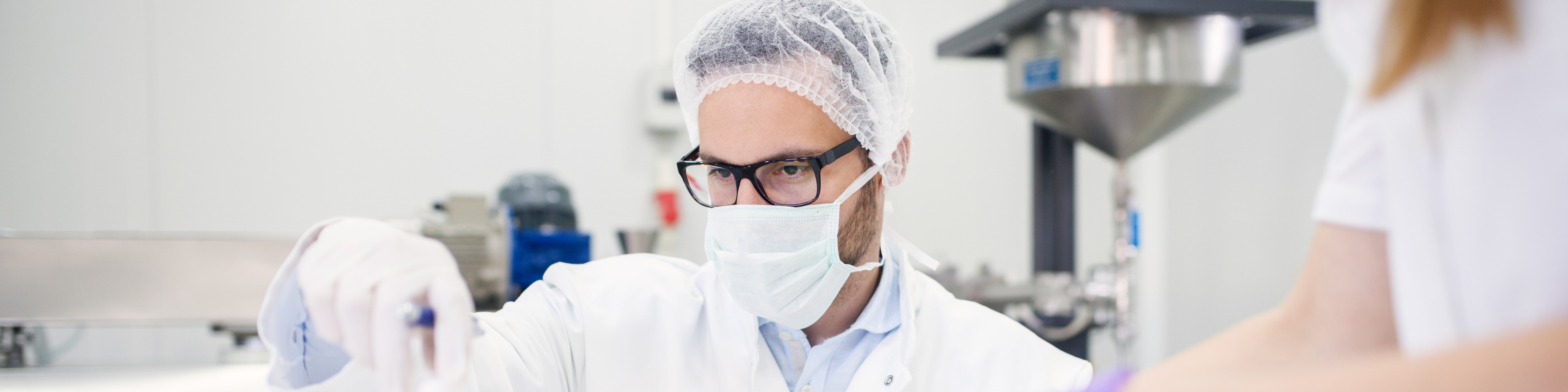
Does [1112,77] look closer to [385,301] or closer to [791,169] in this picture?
[791,169]

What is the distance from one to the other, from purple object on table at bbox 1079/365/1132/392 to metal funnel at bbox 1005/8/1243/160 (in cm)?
126

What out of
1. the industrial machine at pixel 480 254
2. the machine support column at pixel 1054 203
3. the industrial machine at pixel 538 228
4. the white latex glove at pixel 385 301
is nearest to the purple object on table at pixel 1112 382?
the white latex glove at pixel 385 301

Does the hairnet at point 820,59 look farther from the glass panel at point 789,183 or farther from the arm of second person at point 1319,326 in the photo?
the arm of second person at point 1319,326

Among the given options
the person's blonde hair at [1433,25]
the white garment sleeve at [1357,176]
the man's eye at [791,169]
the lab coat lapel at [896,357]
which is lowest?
the lab coat lapel at [896,357]

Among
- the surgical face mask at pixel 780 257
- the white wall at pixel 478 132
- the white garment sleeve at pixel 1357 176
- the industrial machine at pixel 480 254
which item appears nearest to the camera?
the white garment sleeve at pixel 1357 176

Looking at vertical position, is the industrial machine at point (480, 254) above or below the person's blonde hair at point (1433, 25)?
below

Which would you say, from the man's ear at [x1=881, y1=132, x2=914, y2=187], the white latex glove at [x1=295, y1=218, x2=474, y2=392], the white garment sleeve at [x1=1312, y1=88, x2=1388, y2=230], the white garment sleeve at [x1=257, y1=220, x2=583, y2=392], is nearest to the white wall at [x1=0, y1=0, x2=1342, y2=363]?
the man's ear at [x1=881, y1=132, x2=914, y2=187]

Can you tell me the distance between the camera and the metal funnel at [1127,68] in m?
1.73

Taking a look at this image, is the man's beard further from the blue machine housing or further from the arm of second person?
the blue machine housing

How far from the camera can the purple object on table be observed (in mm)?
521

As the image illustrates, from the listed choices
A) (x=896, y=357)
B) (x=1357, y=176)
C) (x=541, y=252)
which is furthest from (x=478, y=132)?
(x=1357, y=176)

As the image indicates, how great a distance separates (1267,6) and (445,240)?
1.72 m

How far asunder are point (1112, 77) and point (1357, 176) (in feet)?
4.50

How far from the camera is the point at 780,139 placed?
106cm
